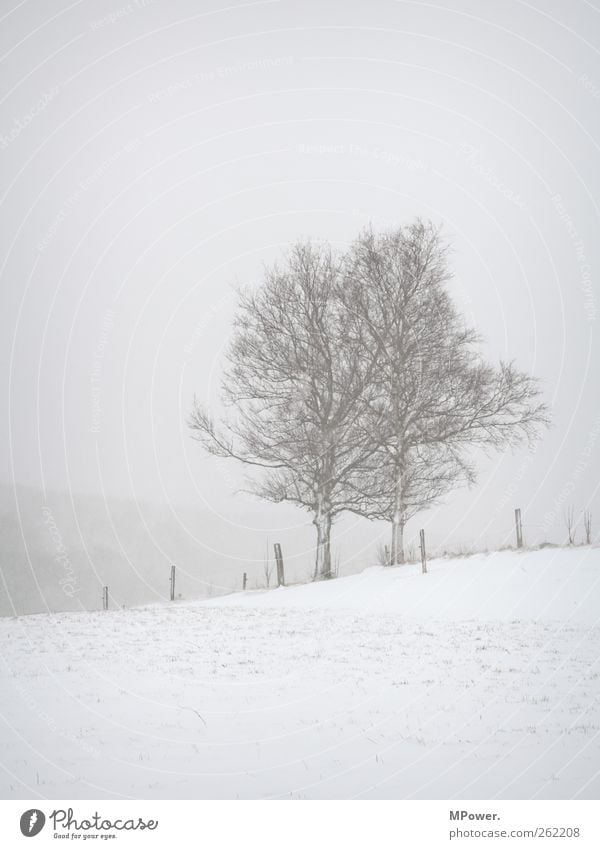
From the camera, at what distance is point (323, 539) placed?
73.9 feet

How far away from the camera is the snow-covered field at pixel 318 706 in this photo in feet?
17.2

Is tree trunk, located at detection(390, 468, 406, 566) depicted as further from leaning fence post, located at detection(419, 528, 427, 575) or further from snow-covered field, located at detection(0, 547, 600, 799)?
snow-covered field, located at detection(0, 547, 600, 799)

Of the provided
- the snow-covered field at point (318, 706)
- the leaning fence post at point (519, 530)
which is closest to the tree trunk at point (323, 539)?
the leaning fence post at point (519, 530)

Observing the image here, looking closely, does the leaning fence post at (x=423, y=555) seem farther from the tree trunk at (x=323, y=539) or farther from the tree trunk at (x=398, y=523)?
the tree trunk at (x=323, y=539)

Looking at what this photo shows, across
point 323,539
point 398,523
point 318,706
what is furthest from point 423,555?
point 318,706

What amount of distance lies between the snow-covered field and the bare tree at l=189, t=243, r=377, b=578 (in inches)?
342

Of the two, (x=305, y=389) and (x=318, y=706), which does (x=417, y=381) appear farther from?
(x=318, y=706)

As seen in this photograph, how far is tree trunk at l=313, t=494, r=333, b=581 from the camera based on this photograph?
2241 cm

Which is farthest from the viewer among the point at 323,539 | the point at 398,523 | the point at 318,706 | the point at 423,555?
the point at 323,539

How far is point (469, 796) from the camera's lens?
5.12 m

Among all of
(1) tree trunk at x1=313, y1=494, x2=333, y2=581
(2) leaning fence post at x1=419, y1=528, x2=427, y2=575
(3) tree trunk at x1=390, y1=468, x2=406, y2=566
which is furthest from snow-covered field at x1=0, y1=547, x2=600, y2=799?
(1) tree trunk at x1=313, y1=494, x2=333, y2=581

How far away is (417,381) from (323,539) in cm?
684
